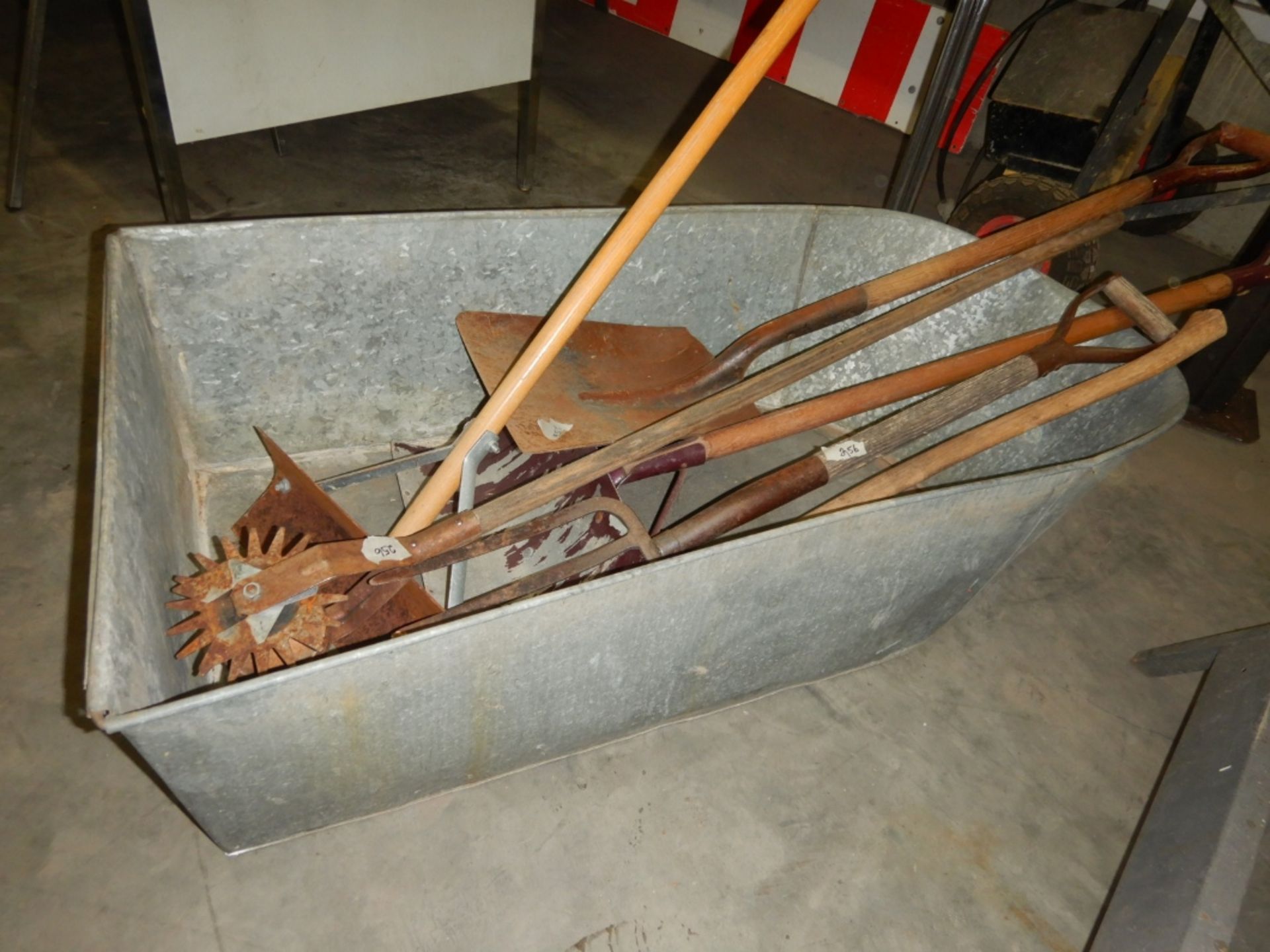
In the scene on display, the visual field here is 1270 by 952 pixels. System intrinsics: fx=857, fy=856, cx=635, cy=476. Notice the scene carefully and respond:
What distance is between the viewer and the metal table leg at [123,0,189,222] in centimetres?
190

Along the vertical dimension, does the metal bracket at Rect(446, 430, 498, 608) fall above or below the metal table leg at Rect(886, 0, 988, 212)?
below

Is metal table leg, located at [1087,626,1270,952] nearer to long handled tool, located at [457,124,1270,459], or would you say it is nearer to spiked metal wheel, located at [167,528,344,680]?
long handled tool, located at [457,124,1270,459]

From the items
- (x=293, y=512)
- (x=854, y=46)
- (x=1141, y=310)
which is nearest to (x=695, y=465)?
(x=293, y=512)

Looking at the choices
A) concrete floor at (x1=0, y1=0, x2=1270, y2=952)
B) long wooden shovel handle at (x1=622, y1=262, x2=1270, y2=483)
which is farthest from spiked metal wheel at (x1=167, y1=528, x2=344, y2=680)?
long wooden shovel handle at (x1=622, y1=262, x2=1270, y2=483)

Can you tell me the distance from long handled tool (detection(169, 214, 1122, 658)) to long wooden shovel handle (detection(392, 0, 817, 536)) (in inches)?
5.5

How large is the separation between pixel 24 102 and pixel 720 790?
2604mm

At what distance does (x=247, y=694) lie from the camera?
0.90 meters

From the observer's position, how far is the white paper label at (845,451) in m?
1.30

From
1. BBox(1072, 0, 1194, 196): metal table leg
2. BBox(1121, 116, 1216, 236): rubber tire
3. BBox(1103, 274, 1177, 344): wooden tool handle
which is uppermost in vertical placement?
BBox(1072, 0, 1194, 196): metal table leg

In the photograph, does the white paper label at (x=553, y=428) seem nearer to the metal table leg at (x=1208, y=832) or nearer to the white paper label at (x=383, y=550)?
the white paper label at (x=383, y=550)

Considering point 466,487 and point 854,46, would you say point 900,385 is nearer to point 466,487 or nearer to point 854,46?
point 466,487

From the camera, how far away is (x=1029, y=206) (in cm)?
227

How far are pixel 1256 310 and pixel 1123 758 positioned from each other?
1.31m

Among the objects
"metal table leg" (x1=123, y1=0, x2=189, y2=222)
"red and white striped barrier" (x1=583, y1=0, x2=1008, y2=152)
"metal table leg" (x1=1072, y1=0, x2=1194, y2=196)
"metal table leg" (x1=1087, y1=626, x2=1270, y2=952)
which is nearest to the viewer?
"metal table leg" (x1=1087, y1=626, x2=1270, y2=952)
